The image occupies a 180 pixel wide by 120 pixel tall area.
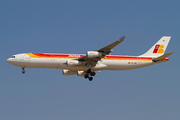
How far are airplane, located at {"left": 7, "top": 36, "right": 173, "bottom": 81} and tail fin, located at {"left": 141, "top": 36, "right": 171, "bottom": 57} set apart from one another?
0.26 m

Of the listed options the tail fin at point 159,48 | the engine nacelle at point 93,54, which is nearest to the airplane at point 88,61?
the engine nacelle at point 93,54

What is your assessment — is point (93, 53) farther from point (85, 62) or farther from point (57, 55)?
point (57, 55)

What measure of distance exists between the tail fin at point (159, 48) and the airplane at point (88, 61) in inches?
10.1

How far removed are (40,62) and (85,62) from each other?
824 cm

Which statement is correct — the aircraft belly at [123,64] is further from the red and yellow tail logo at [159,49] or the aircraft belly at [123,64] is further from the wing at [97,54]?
the red and yellow tail logo at [159,49]

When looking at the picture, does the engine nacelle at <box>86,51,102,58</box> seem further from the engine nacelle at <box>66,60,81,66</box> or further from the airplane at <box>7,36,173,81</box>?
the engine nacelle at <box>66,60,81,66</box>

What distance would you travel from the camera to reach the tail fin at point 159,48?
2613 inches

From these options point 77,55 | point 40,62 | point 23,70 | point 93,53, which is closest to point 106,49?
point 93,53

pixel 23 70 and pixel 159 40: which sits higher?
pixel 159 40

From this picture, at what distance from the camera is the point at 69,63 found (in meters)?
58.2

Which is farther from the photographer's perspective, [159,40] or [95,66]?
[159,40]

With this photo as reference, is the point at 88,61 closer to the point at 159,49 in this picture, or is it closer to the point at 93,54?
the point at 93,54

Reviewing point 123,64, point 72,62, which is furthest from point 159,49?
point 72,62

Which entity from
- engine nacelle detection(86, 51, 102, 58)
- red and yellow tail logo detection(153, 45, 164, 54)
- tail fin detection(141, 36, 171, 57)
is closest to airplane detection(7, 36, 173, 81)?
engine nacelle detection(86, 51, 102, 58)
